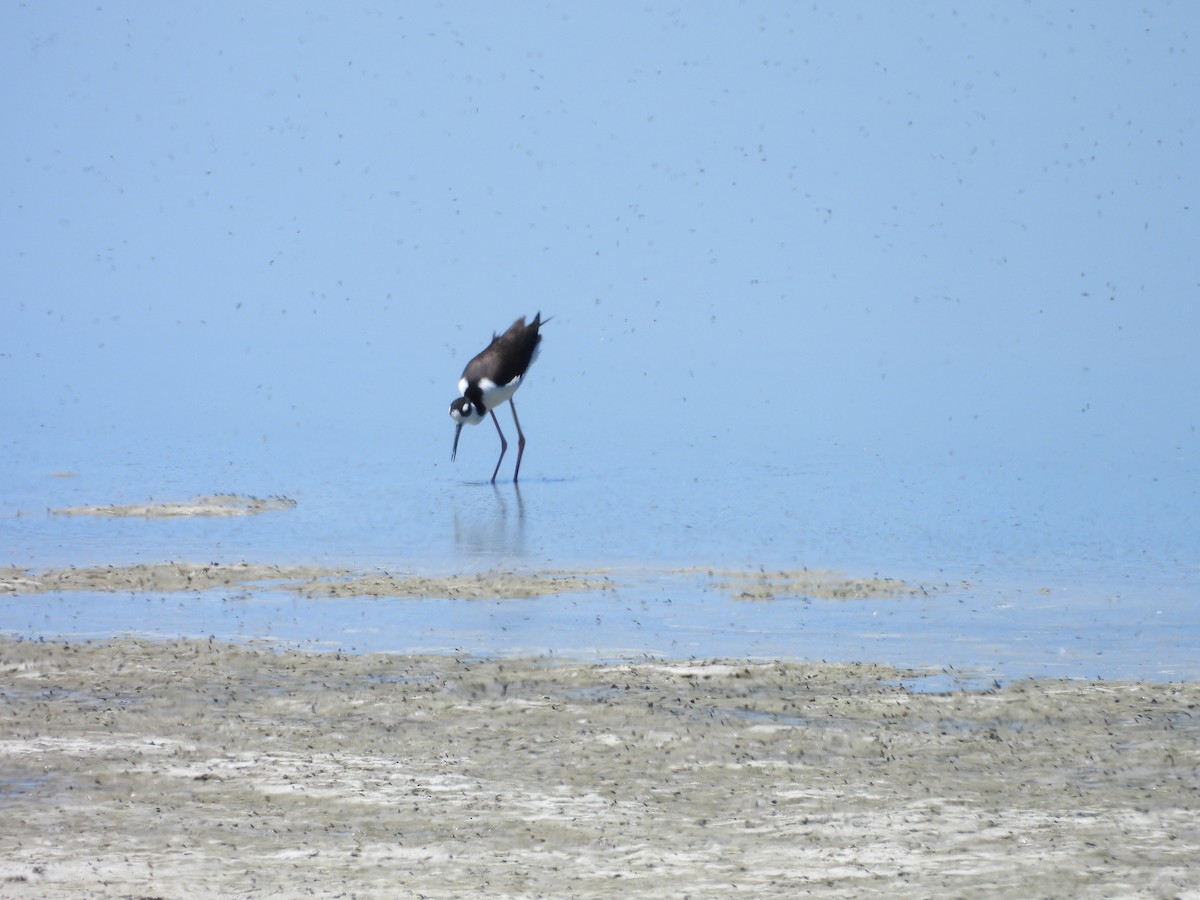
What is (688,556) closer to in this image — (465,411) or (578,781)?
(578,781)

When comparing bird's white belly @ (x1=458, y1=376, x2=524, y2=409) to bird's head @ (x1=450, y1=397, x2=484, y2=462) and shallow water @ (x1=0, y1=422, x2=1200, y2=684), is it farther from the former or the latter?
shallow water @ (x1=0, y1=422, x2=1200, y2=684)

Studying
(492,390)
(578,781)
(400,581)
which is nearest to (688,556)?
(400,581)

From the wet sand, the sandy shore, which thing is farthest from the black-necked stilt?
the sandy shore

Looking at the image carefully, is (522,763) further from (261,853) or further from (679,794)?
(261,853)

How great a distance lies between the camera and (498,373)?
68.1 feet

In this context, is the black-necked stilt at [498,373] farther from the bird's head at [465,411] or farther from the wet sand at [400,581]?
the wet sand at [400,581]

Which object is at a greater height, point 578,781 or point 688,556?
point 688,556

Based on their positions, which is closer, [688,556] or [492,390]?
[688,556]

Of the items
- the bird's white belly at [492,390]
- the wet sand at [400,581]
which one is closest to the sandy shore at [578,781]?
the wet sand at [400,581]

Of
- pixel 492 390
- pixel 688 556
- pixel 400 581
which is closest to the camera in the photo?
pixel 400 581

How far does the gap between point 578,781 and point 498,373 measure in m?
14.9

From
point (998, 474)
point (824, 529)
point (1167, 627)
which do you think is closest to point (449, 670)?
point (1167, 627)

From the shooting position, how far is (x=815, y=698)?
294 inches

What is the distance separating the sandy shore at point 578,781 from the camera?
504 cm
